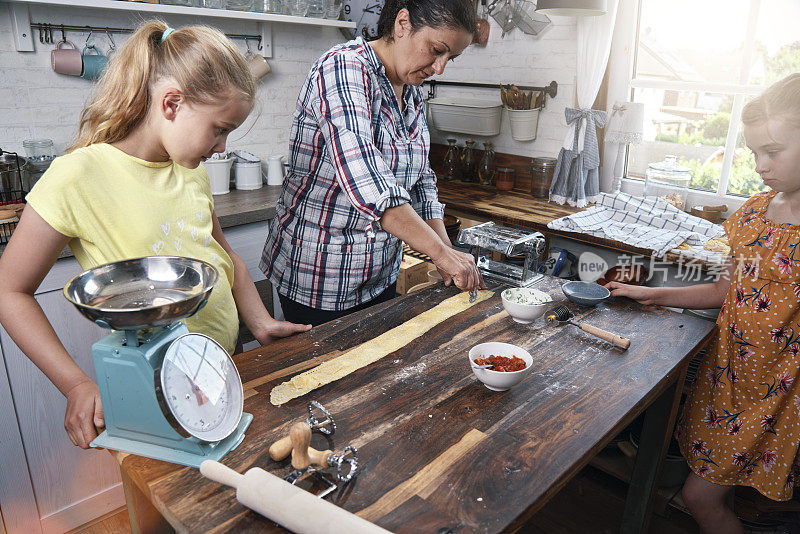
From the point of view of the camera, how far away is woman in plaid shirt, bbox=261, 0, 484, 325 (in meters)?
1.58

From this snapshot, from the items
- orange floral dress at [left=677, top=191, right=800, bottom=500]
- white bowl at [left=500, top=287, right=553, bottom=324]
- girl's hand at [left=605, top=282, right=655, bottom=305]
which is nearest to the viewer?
white bowl at [left=500, top=287, right=553, bottom=324]

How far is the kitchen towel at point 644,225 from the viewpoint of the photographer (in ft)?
8.84

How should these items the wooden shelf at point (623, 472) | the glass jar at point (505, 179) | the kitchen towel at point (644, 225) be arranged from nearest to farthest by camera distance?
the wooden shelf at point (623, 472) → the kitchen towel at point (644, 225) → the glass jar at point (505, 179)

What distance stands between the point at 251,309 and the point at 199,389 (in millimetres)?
565

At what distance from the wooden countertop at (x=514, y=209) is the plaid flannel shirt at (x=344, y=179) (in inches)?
44.8

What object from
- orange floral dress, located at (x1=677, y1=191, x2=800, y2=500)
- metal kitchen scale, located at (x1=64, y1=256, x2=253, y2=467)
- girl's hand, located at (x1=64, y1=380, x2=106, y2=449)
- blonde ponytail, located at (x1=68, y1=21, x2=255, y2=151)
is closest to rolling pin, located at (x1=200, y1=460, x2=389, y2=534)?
metal kitchen scale, located at (x1=64, y1=256, x2=253, y2=467)

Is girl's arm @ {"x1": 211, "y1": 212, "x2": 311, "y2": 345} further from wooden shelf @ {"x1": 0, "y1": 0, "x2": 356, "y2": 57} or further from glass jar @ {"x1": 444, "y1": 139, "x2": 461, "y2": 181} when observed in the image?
glass jar @ {"x1": 444, "y1": 139, "x2": 461, "y2": 181}

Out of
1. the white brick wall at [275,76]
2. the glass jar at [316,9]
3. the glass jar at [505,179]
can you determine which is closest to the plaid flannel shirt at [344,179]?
the white brick wall at [275,76]

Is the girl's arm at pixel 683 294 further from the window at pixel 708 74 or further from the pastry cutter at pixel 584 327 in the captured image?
the window at pixel 708 74

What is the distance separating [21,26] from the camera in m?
2.49

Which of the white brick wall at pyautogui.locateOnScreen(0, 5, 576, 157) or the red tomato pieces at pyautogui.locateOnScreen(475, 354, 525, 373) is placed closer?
the red tomato pieces at pyautogui.locateOnScreen(475, 354, 525, 373)

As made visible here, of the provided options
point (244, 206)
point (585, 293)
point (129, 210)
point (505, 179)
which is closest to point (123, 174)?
point (129, 210)

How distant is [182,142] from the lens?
46.8 inches

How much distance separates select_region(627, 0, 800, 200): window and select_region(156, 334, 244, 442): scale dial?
3.00 m
